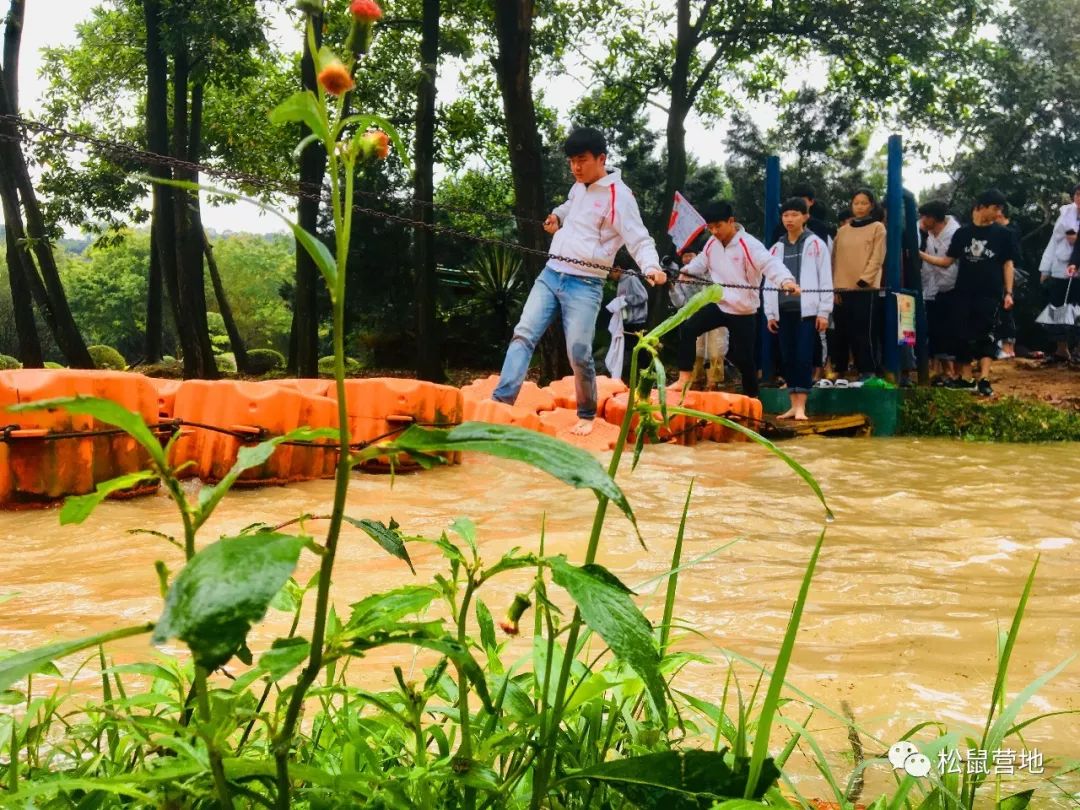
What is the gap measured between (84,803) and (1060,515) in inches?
167

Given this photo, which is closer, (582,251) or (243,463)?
(243,463)

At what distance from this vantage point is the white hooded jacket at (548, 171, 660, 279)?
19.2ft

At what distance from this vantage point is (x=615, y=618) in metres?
0.64

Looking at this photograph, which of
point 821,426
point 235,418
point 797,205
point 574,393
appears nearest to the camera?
point 235,418

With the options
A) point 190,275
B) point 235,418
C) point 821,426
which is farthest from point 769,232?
point 190,275

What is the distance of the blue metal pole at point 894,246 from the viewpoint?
28.2 ft

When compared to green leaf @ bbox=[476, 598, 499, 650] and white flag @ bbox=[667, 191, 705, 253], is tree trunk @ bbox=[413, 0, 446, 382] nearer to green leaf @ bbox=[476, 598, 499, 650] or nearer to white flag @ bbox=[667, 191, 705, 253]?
white flag @ bbox=[667, 191, 705, 253]

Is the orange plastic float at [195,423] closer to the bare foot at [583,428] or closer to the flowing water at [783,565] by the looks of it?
the flowing water at [783,565]

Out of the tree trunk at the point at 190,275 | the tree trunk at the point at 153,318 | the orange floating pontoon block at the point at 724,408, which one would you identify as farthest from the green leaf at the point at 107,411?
the tree trunk at the point at 153,318

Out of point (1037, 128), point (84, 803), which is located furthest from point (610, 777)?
point (1037, 128)

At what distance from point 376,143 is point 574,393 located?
677 cm

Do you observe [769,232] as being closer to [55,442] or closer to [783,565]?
[783,565]

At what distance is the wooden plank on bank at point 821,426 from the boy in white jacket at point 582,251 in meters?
2.18

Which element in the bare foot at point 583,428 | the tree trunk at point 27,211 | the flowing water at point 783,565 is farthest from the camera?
the tree trunk at point 27,211
